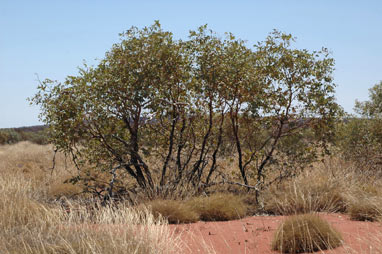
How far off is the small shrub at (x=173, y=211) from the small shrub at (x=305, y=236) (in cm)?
193

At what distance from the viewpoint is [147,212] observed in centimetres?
617

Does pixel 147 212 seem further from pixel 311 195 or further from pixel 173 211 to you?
pixel 311 195

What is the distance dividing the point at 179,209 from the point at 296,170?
13.6 feet

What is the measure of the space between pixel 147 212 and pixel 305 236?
2.14 meters

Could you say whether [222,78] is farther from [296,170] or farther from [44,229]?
[44,229]

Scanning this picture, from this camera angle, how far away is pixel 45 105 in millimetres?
9086

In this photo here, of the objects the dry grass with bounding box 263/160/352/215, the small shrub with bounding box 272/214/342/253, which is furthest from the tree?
the small shrub with bounding box 272/214/342/253

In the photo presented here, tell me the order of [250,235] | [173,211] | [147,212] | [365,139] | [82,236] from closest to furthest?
1. [82,236]
2. [147,212]
3. [250,235]
4. [173,211]
5. [365,139]

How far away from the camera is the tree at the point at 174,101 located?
29.2 feet

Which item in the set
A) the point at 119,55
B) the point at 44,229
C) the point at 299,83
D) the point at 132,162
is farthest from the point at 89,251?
the point at 299,83

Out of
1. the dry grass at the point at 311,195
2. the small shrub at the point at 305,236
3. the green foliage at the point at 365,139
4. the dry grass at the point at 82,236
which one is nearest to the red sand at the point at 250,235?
the small shrub at the point at 305,236

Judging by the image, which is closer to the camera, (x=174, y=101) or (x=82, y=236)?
(x=82, y=236)

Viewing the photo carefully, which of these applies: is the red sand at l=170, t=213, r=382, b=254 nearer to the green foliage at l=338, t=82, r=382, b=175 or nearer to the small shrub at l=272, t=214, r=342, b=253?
the small shrub at l=272, t=214, r=342, b=253

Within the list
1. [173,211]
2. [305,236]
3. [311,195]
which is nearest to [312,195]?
[311,195]
